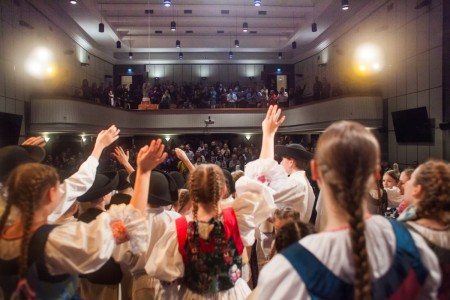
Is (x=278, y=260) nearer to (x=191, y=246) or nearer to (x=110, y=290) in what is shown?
(x=191, y=246)

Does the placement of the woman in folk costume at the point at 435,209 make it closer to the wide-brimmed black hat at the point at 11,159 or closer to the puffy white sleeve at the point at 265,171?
the puffy white sleeve at the point at 265,171

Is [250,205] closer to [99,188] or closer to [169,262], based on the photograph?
[169,262]

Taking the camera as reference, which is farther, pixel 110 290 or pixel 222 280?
pixel 110 290

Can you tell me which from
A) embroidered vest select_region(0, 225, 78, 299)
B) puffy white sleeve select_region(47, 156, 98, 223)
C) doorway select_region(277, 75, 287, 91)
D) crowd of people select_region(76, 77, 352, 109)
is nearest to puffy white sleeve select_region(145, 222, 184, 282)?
embroidered vest select_region(0, 225, 78, 299)

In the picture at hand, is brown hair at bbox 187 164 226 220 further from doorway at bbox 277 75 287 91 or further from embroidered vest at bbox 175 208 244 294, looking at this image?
doorway at bbox 277 75 287 91

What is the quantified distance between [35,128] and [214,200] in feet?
36.7

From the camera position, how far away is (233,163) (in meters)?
14.4

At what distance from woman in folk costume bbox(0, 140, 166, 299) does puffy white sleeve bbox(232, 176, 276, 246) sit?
2.29 ft

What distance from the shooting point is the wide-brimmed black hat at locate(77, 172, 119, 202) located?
110 inches

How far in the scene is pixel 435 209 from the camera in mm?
1724

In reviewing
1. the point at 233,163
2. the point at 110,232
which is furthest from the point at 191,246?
the point at 233,163

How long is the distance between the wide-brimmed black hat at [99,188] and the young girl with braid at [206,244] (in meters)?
1.06

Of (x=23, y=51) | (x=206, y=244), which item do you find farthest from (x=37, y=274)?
(x=23, y=51)

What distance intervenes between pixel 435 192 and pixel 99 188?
88.8 inches
